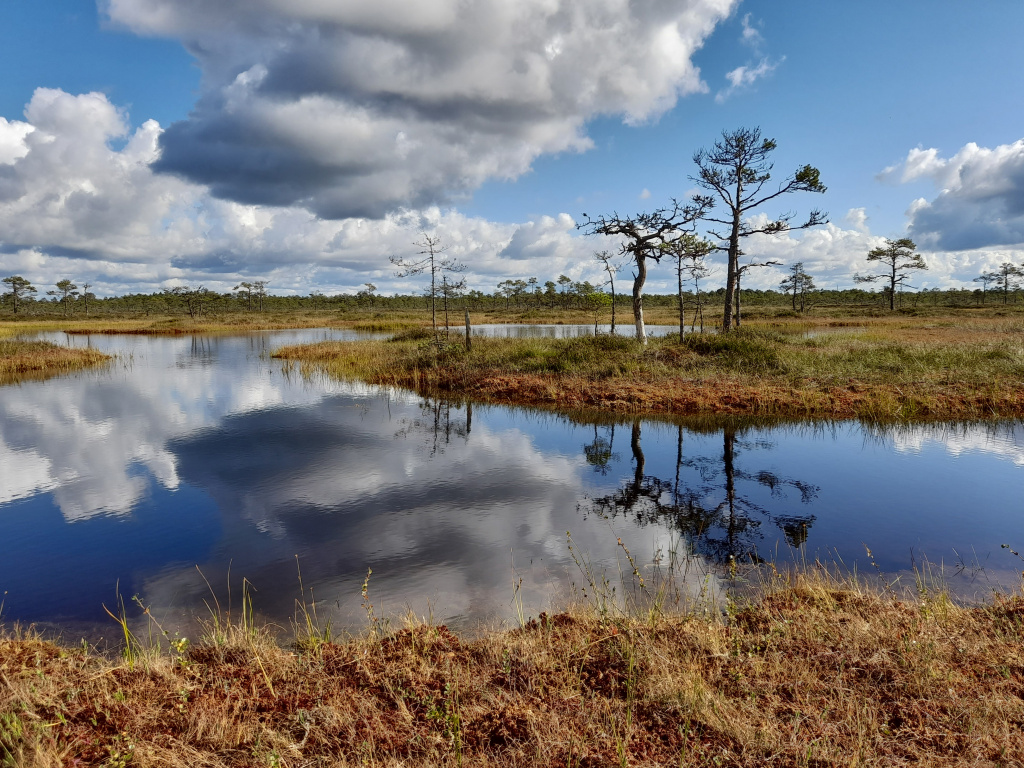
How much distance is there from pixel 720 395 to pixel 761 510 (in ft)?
31.3

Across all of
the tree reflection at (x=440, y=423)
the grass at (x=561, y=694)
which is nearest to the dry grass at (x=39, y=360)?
the tree reflection at (x=440, y=423)

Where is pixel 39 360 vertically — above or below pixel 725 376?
above

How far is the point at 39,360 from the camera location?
3142cm

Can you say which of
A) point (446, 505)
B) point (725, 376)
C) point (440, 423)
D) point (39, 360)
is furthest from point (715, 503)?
point (39, 360)

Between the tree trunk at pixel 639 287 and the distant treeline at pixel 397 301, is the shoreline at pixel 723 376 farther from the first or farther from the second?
the distant treeline at pixel 397 301

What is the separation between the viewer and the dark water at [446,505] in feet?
24.4

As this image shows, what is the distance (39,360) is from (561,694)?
40.0 metres

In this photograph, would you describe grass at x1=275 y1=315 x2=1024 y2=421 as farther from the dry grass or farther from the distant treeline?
the distant treeline

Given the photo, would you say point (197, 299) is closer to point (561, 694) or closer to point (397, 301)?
point (397, 301)

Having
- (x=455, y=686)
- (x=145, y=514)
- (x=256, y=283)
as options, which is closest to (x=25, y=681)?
(x=455, y=686)

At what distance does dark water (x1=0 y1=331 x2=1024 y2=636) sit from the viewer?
24.4 ft

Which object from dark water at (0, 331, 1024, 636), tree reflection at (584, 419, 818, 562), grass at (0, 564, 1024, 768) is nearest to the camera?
grass at (0, 564, 1024, 768)

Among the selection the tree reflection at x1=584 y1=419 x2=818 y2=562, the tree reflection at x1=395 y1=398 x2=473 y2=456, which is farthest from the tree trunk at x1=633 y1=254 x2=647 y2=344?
the tree reflection at x1=584 y1=419 x2=818 y2=562

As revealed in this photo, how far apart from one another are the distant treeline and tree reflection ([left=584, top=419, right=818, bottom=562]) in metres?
86.8
